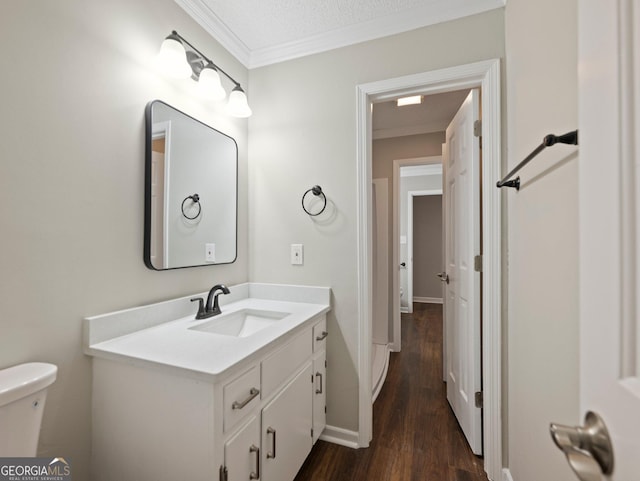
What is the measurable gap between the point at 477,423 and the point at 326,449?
878 millimetres

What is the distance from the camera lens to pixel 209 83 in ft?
Answer: 5.10

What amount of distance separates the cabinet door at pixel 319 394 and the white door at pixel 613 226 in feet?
4.43

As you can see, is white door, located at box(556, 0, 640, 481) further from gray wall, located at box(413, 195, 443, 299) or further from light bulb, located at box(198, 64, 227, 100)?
gray wall, located at box(413, 195, 443, 299)

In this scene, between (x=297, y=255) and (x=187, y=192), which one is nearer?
(x=187, y=192)

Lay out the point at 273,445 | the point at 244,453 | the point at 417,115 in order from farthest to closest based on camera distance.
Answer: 1. the point at 417,115
2. the point at 273,445
3. the point at 244,453

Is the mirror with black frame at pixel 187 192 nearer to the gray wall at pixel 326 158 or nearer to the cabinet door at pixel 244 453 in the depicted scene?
the gray wall at pixel 326 158

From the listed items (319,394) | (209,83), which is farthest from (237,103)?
(319,394)

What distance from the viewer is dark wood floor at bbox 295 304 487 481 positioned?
155 centimetres

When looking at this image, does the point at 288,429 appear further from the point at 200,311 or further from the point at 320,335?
the point at 200,311

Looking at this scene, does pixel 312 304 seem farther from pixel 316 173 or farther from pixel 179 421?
pixel 179 421

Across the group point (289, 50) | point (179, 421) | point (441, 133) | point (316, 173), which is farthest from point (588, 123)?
point (441, 133)

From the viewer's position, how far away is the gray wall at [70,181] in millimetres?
938

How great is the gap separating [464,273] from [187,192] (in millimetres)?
1686

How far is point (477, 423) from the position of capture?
166 centimetres
